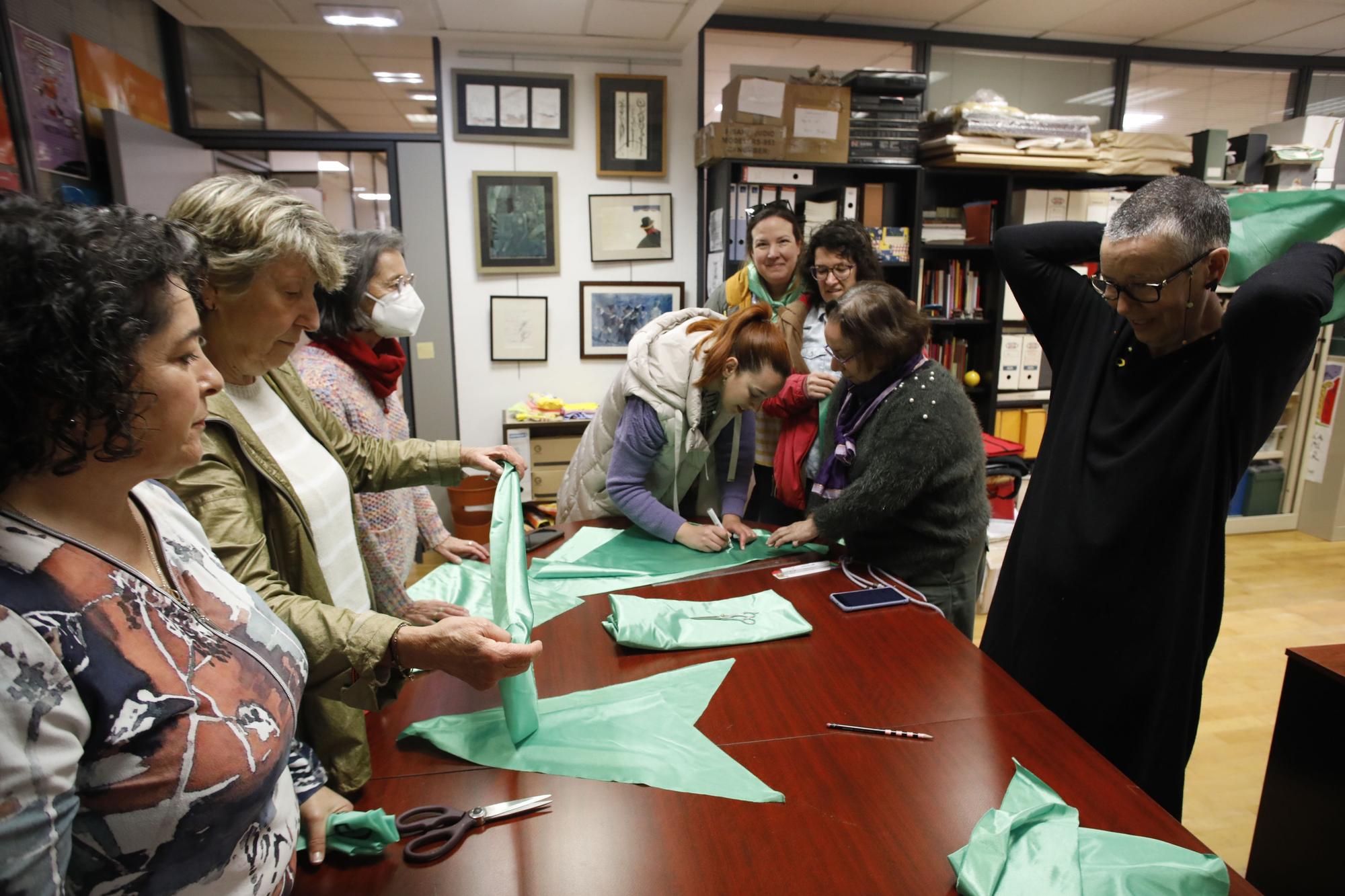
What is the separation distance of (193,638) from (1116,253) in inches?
58.3

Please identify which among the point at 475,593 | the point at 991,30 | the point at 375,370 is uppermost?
the point at 991,30

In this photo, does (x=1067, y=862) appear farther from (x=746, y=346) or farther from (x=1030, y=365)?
(x=1030, y=365)

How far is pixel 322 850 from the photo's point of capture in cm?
92

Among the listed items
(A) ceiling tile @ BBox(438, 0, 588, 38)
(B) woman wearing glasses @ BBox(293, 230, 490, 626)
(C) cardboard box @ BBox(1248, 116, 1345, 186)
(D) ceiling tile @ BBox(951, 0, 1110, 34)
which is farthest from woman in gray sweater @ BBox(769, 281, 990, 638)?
(C) cardboard box @ BBox(1248, 116, 1345, 186)

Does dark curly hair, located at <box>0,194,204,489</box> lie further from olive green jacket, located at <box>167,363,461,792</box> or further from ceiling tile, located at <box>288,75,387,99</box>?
ceiling tile, located at <box>288,75,387,99</box>

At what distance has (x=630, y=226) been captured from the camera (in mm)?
4324

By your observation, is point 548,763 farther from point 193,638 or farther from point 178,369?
point 178,369

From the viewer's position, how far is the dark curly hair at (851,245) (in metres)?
2.60

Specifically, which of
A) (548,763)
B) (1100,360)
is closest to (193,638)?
(548,763)

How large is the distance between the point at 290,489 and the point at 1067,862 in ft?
3.74

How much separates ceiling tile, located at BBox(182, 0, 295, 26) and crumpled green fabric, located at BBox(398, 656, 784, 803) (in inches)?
145

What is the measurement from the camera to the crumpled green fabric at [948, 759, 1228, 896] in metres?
0.86

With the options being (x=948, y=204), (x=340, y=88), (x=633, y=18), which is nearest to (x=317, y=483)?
(x=633, y=18)

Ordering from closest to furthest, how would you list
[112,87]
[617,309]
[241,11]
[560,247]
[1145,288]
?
[1145,288]
[112,87]
[241,11]
[560,247]
[617,309]
